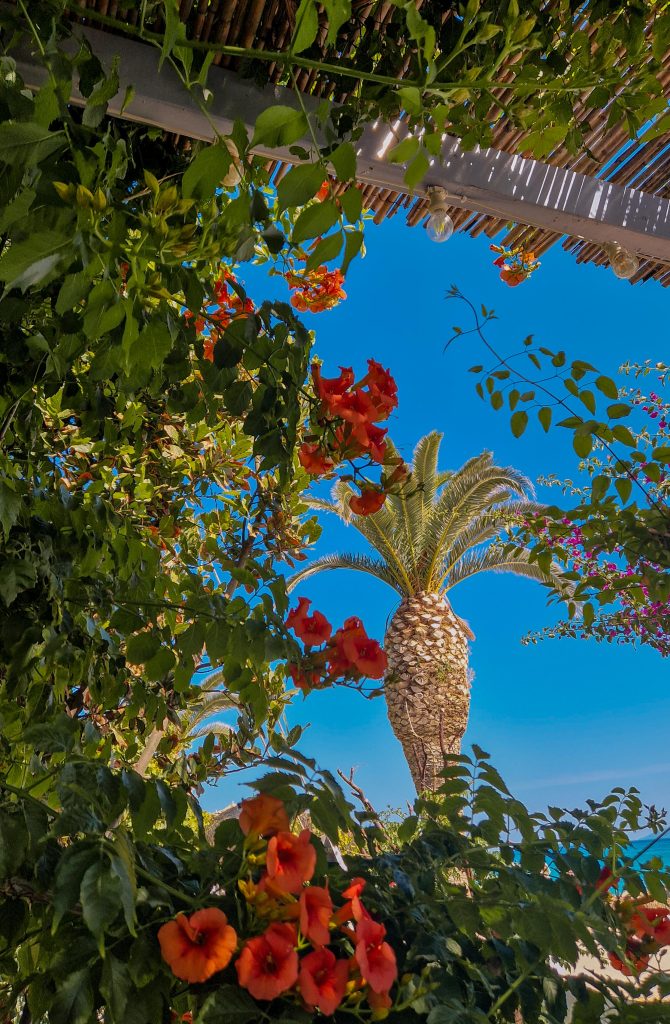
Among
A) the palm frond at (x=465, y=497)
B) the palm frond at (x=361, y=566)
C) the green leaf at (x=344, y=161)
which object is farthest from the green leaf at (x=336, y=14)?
the palm frond at (x=361, y=566)

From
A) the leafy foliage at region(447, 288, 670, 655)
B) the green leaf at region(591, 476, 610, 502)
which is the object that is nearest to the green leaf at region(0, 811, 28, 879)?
the leafy foliage at region(447, 288, 670, 655)

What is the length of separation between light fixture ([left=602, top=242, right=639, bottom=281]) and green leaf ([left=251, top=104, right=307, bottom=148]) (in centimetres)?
166

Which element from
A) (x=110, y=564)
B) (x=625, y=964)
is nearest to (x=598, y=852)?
Answer: (x=625, y=964)

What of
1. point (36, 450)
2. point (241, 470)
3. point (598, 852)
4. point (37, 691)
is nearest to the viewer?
point (598, 852)

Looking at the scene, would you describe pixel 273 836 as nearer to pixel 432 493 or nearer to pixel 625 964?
pixel 625 964

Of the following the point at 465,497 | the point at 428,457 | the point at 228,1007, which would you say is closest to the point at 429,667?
the point at 465,497

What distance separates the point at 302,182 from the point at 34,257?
0.20 metres

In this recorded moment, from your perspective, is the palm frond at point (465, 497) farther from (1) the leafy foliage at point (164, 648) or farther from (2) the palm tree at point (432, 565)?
(1) the leafy foliage at point (164, 648)

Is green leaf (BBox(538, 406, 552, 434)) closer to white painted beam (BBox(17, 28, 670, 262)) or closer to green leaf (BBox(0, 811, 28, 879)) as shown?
white painted beam (BBox(17, 28, 670, 262))

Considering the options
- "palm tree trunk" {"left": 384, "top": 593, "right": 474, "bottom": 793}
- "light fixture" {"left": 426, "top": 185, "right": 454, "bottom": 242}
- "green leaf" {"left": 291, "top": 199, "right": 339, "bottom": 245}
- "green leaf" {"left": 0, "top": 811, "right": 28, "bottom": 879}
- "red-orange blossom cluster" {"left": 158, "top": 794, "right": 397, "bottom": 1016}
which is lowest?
"red-orange blossom cluster" {"left": 158, "top": 794, "right": 397, "bottom": 1016}

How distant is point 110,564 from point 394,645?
8.99 meters

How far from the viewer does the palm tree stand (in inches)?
368

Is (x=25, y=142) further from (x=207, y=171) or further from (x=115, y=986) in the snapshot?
(x=115, y=986)

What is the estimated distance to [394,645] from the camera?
1001 centimetres
